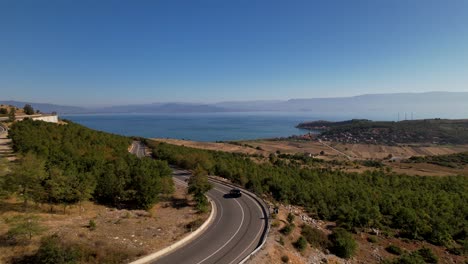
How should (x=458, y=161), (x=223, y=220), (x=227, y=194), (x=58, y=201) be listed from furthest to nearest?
(x=458, y=161) < (x=227, y=194) < (x=223, y=220) < (x=58, y=201)

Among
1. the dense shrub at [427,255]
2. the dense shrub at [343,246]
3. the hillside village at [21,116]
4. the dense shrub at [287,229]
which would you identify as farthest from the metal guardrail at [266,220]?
the hillside village at [21,116]

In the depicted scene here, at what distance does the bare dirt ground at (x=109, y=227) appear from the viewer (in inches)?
604

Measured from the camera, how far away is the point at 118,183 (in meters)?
23.6

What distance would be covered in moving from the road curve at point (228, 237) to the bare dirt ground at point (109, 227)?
1.34m

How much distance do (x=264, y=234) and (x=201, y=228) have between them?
16.6 feet

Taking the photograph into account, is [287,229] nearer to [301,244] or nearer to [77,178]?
[301,244]

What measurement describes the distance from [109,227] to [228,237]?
8846 mm

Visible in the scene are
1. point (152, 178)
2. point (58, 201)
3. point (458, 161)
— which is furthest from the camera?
point (458, 161)

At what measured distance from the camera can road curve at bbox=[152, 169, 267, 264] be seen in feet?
53.0

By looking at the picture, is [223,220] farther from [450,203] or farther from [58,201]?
[450,203]

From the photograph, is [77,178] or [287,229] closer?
[287,229]

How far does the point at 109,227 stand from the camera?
18.6 meters

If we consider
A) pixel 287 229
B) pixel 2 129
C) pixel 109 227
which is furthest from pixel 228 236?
pixel 2 129

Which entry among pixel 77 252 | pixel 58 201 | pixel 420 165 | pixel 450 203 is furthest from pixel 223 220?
pixel 420 165
